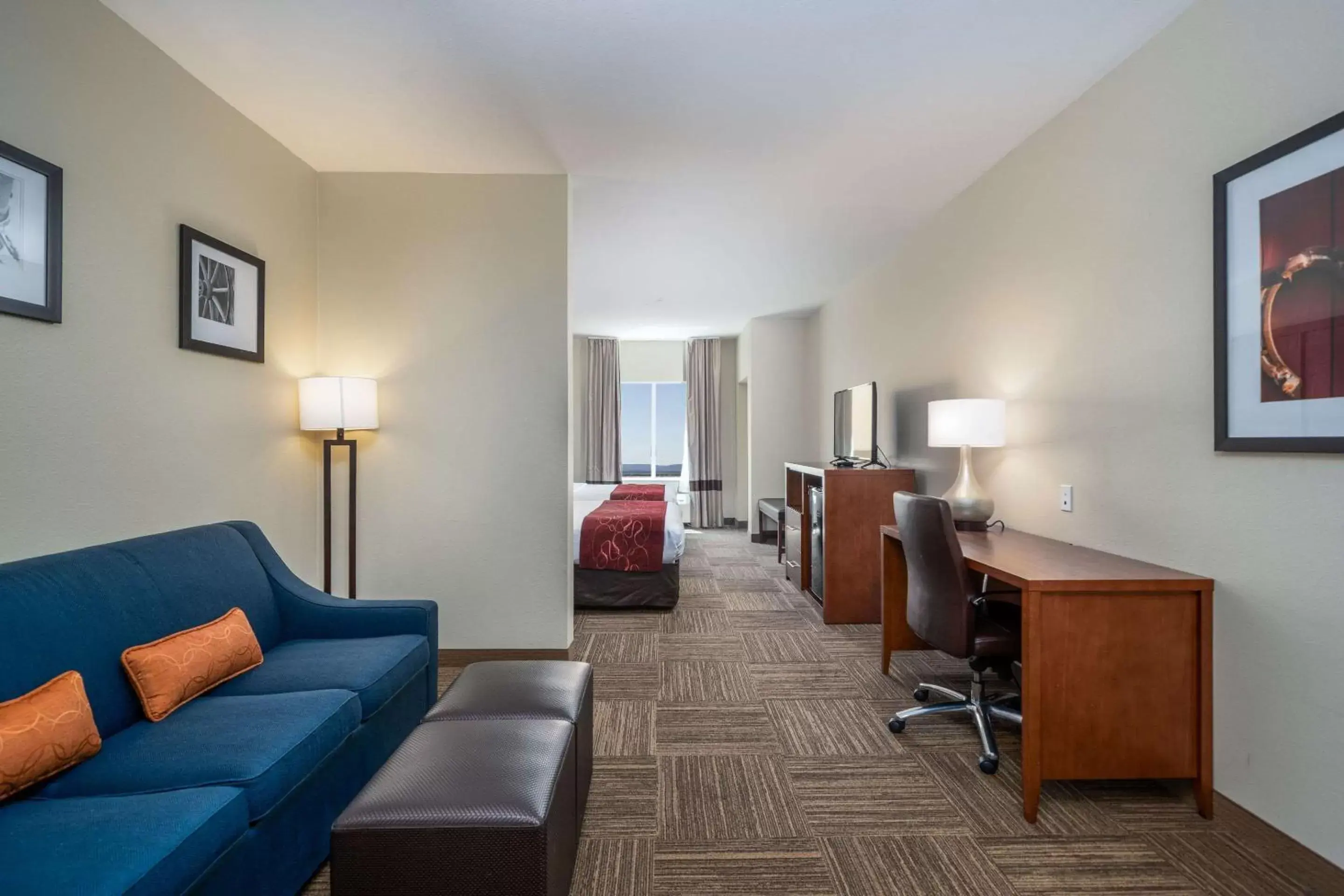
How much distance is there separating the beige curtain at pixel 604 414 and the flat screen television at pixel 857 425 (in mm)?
3448

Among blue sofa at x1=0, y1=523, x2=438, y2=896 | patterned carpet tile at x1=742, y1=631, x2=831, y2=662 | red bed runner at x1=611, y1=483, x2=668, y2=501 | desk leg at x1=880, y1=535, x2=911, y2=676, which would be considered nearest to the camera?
blue sofa at x1=0, y1=523, x2=438, y2=896

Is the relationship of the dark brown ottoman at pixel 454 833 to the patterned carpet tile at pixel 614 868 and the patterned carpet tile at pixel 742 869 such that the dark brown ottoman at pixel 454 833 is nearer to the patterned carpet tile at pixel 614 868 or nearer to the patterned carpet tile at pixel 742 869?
the patterned carpet tile at pixel 614 868

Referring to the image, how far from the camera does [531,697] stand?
1.76 meters

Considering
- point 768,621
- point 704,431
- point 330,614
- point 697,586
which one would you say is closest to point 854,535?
point 768,621

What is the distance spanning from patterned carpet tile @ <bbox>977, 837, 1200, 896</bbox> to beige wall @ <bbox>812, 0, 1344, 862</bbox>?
357 millimetres

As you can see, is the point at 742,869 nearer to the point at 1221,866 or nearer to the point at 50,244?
the point at 1221,866

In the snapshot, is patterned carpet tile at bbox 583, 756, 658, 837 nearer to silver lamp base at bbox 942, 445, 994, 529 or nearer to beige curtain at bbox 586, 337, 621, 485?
silver lamp base at bbox 942, 445, 994, 529

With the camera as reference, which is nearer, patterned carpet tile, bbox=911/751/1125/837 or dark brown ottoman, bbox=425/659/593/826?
dark brown ottoman, bbox=425/659/593/826

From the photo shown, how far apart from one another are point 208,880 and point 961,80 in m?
3.13

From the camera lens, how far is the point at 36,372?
1.71 metres

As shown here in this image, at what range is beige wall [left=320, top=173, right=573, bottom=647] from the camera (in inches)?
120

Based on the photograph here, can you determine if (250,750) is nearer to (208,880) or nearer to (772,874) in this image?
(208,880)

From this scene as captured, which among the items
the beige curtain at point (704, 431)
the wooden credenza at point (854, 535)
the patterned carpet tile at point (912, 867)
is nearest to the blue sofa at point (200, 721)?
the patterned carpet tile at point (912, 867)

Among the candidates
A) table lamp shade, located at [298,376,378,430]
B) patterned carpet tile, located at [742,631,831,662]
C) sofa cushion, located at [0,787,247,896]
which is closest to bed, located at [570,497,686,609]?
patterned carpet tile, located at [742,631,831,662]
